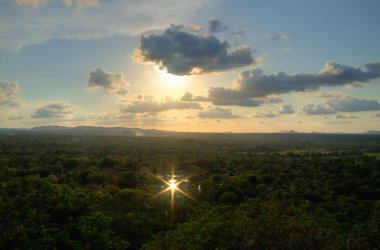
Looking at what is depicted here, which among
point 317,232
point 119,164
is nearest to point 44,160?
point 119,164

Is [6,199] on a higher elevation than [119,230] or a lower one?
higher

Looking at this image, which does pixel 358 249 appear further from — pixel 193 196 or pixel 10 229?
pixel 193 196

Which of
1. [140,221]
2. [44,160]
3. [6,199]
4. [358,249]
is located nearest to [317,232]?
[358,249]

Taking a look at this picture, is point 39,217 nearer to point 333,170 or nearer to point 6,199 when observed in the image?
point 6,199

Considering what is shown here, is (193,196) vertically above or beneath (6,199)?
beneath

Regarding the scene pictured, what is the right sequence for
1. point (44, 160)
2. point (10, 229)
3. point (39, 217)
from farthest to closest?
point (44, 160)
point (39, 217)
point (10, 229)

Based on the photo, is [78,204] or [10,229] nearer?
[10,229]

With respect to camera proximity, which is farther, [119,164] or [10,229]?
[119,164]

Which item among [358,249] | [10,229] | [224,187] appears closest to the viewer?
[358,249]

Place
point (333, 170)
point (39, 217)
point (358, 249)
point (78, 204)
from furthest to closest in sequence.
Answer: point (333, 170) < point (78, 204) < point (39, 217) < point (358, 249)
